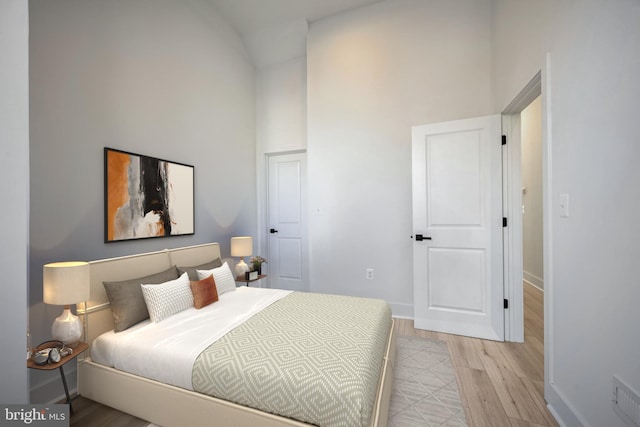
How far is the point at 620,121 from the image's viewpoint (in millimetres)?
1089

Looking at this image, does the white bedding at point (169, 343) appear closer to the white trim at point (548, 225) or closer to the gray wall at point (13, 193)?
the gray wall at point (13, 193)

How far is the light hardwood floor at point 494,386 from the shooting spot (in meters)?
1.53

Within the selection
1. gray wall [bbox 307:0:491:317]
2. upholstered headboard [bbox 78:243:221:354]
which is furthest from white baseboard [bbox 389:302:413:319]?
upholstered headboard [bbox 78:243:221:354]

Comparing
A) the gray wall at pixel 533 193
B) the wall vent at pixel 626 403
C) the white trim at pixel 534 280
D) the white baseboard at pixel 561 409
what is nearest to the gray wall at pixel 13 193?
the wall vent at pixel 626 403

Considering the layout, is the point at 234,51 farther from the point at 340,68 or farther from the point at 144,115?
the point at 144,115

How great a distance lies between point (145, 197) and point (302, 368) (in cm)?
204

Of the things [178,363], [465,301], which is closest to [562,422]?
[465,301]

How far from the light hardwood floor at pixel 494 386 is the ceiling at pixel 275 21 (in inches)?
154

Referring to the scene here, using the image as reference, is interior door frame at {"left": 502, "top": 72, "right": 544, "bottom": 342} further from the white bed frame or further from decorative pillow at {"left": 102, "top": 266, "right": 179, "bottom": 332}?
decorative pillow at {"left": 102, "top": 266, "right": 179, "bottom": 332}

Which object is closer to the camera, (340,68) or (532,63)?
(532,63)

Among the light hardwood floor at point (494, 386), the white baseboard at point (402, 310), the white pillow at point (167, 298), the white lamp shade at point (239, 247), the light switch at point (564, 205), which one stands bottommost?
the light hardwood floor at point (494, 386)

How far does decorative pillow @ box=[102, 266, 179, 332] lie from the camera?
1745mm

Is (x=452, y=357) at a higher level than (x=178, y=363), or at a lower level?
lower

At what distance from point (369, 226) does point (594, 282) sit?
2132 millimetres
